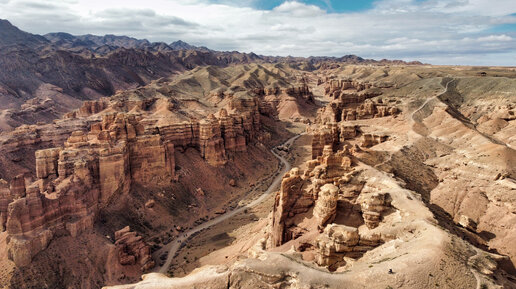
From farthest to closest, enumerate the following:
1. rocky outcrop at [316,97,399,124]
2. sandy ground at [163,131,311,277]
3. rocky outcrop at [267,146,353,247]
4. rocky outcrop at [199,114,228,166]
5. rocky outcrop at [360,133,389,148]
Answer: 1. rocky outcrop at [316,97,399,124]
2. rocky outcrop at [199,114,228,166]
3. rocky outcrop at [360,133,389,148]
4. sandy ground at [163,131,311,277]
5. rocky outcrop at [267,146,353,247]

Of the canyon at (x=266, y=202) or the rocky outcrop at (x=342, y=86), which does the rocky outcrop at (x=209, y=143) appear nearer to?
the canyon at (x=266, y=202)

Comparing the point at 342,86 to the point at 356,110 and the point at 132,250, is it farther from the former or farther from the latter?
the point at 132,250

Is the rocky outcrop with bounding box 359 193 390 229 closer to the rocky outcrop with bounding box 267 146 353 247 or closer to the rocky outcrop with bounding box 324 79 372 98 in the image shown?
the rocky outcrop with bounding box 267 146 353 247

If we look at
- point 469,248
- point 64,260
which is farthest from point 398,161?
point 64,260

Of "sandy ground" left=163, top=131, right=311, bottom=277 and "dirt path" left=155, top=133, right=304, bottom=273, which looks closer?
"sandy ground" left=163, top=131, right=311, bottom=277

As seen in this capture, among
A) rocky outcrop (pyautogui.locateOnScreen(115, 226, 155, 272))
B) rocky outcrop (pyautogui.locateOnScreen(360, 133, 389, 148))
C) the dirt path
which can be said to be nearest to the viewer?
rocky outcrop (pyautogui.locateOnScreen(115, 226, 155, 272))

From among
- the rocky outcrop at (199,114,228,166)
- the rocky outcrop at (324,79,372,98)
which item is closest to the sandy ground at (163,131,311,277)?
the rocky outcrop at (199,114,228,166)

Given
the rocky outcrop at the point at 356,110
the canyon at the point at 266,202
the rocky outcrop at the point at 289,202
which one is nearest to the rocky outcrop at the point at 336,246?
the canyon at the point at 266,202

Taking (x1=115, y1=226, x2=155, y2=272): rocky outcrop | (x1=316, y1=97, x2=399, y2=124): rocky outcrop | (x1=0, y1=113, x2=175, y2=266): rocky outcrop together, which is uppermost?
(x1=316, y1=97, x2=399, y2=124): rocky outcrop
